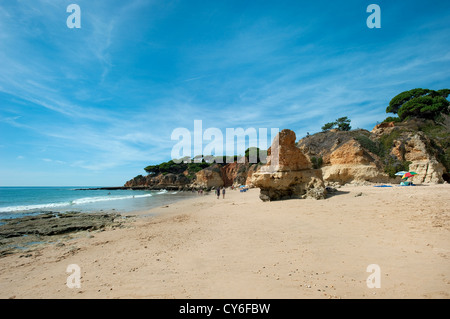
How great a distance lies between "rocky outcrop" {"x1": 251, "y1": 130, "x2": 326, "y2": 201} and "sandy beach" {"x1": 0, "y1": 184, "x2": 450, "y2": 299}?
5341mm

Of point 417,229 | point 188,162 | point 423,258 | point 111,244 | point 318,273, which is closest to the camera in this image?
point 318,273

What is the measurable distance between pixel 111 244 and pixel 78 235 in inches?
157

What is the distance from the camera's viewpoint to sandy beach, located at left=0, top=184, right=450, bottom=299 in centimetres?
355

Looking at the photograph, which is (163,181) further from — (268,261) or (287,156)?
(268,261)

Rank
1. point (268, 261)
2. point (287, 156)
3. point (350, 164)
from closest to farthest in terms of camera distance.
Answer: point (268, 261)
point (287, 156)
point (350, 164)

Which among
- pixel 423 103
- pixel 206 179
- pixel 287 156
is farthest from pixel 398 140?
pixel 206 179

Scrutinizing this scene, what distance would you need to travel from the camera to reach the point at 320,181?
525 inches

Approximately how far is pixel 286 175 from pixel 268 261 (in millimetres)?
9886

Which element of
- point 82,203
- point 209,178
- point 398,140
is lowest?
point 82,203

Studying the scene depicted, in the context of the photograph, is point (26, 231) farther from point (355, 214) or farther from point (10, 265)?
point (355, 214)

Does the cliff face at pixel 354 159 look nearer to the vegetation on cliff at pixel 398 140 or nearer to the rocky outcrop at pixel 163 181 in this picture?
the vegetation on cliff at pixel 398 140

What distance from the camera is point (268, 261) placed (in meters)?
4.73

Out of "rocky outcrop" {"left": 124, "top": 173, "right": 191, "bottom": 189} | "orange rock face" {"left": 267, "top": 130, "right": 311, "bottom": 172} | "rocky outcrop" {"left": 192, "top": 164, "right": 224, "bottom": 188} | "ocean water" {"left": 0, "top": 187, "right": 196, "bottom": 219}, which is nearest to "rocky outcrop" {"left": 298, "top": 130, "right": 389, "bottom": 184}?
"orange rock face" {"left": 267, "top": 130, "right": 311, "bottom": 172}
